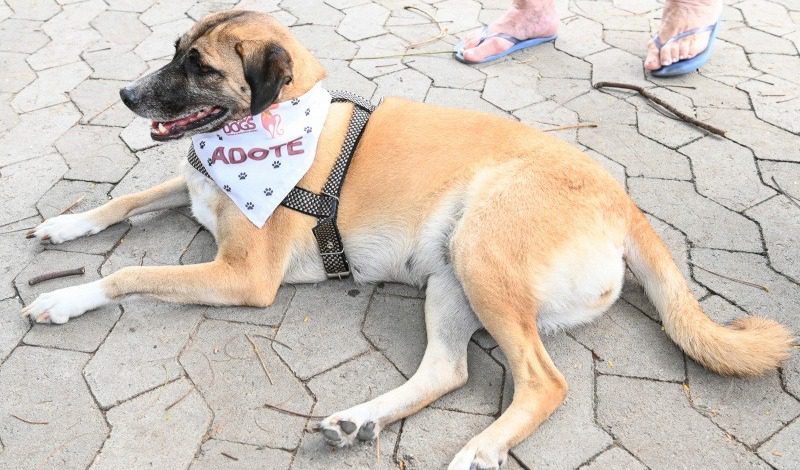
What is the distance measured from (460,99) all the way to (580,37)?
1715 millimetres

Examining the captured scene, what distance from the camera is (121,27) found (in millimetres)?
6223

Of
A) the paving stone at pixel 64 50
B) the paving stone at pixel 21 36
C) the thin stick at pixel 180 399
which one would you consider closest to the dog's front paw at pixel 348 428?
the thin stick at pixel 180 399

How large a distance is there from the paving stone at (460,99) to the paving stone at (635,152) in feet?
2.39

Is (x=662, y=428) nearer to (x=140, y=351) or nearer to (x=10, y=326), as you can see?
(x=140, y=351)

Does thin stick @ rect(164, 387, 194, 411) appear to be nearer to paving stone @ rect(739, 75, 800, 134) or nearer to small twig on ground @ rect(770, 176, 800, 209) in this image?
small twig on ground @ rect(770, 176, 800, 209)

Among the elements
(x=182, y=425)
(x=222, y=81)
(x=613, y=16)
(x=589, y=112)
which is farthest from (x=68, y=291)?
(x=613, y=16)

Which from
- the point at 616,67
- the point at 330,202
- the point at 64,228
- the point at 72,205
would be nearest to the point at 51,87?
the point at 72,205

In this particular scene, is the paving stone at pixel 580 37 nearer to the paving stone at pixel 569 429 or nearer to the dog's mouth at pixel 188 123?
the paving stone at pixel 569 429

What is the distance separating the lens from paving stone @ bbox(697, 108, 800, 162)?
453 centimetres

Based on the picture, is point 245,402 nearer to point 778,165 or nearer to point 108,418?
point 108,418

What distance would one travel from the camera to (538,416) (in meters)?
2.73

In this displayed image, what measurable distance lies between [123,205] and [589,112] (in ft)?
11.4

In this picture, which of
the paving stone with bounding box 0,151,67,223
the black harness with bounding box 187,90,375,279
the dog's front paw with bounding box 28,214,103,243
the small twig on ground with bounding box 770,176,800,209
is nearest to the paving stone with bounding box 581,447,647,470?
the black harness with bounding box 187,90,375,279

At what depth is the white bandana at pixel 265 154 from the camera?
126 inches
